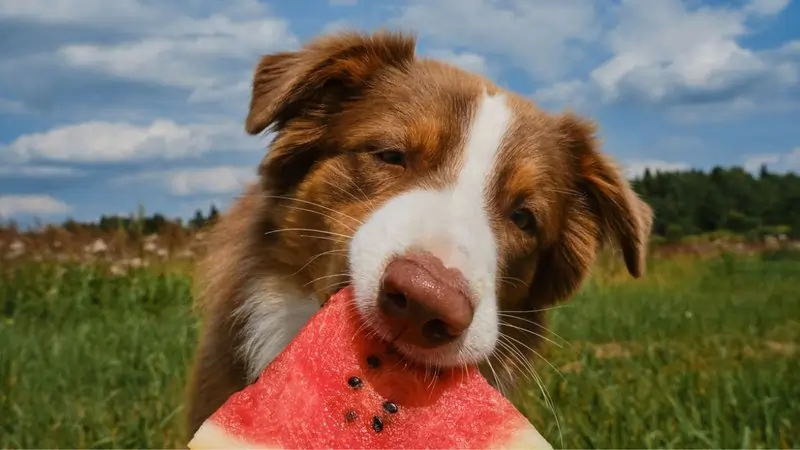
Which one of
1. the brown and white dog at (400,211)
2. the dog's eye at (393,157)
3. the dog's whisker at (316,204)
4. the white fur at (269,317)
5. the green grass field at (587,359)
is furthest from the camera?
the green grass field at (587,359)

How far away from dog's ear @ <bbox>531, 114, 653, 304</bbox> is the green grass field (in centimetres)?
75

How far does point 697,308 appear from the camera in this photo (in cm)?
873

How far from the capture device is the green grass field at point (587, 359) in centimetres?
479

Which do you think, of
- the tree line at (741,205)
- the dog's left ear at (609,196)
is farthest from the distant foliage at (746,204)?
the dog's left ear at (609,196)

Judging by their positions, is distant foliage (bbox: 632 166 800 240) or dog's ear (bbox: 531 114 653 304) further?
distant foliage (bbox: 632 166 800 240)

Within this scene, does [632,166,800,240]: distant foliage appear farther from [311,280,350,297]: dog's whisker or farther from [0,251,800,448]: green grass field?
[311,280,350,297]: dog's whisker

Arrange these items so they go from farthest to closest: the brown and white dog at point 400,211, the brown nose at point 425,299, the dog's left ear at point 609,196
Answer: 1. the dog's left ear at point 609,196
2. the brown and white dog at point 400,211
3. the brown nose at point 425,299

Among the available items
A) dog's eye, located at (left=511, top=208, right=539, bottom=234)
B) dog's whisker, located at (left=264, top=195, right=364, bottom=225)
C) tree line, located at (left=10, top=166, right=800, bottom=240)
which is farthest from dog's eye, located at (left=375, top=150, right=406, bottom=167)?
tree line, located at (left=10, top=166, right=800, bottom=240)

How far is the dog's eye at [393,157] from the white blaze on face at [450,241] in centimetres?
22

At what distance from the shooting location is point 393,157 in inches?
133

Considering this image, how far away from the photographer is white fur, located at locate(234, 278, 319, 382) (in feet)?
12.1

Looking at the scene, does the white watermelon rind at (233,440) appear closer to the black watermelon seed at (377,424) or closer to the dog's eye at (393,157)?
the black watermelon seed at (377,424)

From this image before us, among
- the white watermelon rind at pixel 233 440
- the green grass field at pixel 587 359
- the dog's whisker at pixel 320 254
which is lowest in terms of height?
the green grass field at pixel 587 359

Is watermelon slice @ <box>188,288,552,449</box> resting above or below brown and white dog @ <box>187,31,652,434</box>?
below
